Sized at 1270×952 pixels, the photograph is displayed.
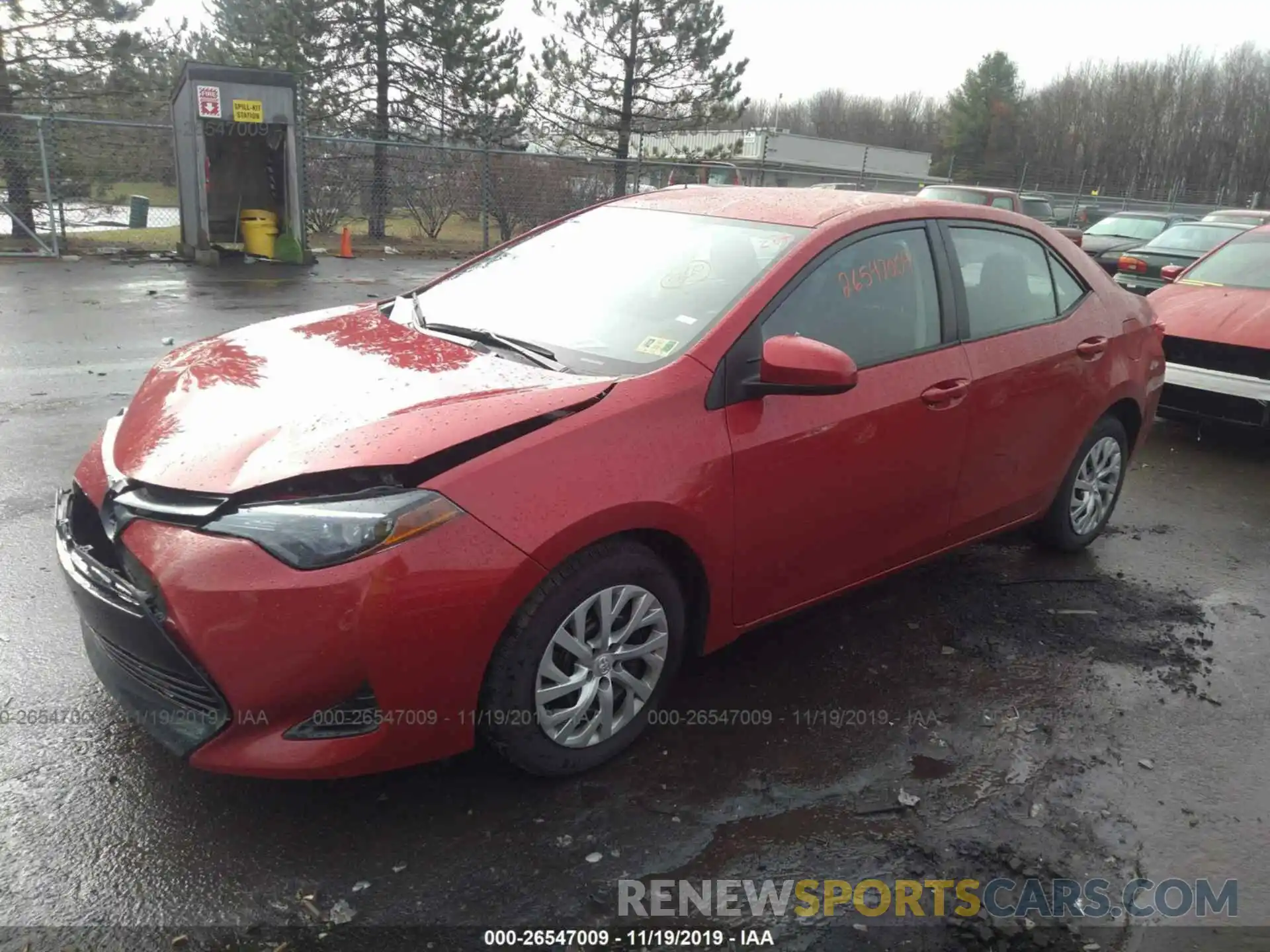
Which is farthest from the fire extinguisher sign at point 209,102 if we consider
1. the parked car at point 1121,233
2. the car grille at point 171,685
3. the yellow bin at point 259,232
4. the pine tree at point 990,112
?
the pine tree at point 990,112

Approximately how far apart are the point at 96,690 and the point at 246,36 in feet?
108

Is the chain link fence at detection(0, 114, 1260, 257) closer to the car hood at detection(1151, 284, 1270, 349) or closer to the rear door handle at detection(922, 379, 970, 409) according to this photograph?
the car hood at detection(1151, 284, 1270, 349)

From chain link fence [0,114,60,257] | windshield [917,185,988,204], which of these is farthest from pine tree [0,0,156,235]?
windshield [917,185,988,204]

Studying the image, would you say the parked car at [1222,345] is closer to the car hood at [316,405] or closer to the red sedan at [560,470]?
the red sedan at [560,470]

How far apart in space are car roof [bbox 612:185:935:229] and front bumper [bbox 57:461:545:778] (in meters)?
1.83

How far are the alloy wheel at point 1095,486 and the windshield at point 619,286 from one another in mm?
2153

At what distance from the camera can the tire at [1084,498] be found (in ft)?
14.8

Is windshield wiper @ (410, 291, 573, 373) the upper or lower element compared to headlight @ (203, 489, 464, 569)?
upper

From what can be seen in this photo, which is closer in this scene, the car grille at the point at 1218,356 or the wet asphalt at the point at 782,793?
the wet asphalt at the point at 782,793

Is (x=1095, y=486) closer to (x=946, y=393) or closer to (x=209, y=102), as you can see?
(x=946, y=393)

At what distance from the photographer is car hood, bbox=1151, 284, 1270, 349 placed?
672 centimetres

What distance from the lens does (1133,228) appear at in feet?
56.5

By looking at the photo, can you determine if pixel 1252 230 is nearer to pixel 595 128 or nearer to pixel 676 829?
pixel 676 829

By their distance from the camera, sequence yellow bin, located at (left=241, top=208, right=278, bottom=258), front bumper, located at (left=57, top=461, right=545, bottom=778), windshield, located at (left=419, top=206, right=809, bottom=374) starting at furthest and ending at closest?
yellow bin, located at (left=241, top=208, right=278, bottom=258)
windshield, located at (left=419, top=206, right=809, bottom=374)
front bumper, located at (left=57, top=461, right=545, bottom=778)
